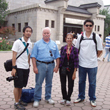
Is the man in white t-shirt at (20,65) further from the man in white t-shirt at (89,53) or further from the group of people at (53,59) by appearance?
the man in white t-shirt at (89,53)

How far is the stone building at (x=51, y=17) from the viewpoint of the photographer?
→ 2392cm

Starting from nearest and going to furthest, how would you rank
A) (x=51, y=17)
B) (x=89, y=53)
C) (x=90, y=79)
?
(x=89, y=53) → (x=90, y=79) → (x=51, y=17)

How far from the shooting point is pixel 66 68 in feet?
14.0

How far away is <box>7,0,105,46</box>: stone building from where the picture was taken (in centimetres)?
2392

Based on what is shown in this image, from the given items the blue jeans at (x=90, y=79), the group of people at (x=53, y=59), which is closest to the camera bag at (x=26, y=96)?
the group of people at (x=53, y=59)

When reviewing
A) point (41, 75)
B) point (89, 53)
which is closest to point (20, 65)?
point (41, 75)

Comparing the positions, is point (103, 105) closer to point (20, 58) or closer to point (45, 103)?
point (45, 103)

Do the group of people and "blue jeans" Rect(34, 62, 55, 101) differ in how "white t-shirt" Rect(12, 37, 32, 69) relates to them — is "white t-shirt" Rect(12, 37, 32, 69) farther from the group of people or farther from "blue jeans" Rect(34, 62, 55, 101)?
"blue jeans" Rect(34, 62, 55, 101)

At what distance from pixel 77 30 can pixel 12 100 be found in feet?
90.8

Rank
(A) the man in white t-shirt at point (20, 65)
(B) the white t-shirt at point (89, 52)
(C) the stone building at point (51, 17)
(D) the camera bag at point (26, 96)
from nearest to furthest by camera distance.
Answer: (A) the man in white t-shirt at point (20, 65)
(B) the white t-shirt at point (89, 52)
(D) the camera bag at point (26, 96)
(C) the stone building at point (51, 17)

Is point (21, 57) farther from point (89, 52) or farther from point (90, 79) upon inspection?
point (90, 79)

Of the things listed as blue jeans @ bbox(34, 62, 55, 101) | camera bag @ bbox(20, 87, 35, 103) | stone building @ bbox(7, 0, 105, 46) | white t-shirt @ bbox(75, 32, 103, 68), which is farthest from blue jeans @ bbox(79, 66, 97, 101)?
stone building @ bbox(7, 0, 105, 46)

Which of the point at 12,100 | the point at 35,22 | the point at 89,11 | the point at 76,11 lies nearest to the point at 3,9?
the point at 35,22

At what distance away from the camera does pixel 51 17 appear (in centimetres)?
2508
